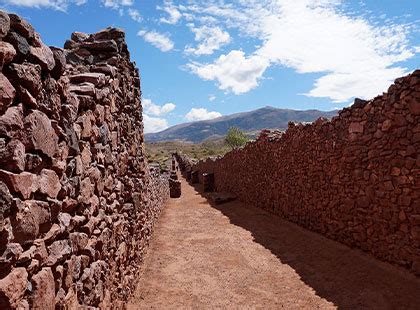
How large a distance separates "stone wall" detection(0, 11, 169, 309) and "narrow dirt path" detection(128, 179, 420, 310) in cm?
169

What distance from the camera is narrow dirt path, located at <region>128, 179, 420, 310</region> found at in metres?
6.29

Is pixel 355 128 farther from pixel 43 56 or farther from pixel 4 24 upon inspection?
pixel 4 24

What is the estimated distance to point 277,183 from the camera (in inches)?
530

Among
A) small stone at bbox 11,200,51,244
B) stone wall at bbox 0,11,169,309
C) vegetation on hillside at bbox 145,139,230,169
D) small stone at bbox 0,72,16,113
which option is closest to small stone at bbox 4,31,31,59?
stone wall at bbox 0,11,169,309

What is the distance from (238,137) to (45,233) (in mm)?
70569

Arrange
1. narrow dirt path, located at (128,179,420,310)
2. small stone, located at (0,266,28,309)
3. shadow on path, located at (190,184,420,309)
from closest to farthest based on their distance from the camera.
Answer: small stone, located at (0,266,28,309) → shadow on path, located at (190,184,420,309) → narrow dirt path, located at (128,179,420,310)

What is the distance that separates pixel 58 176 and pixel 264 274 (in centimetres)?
599

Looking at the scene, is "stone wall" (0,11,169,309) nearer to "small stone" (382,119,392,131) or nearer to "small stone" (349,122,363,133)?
"small stone" (382,119,392,131)

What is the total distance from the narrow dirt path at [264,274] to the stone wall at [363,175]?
470 millimetres

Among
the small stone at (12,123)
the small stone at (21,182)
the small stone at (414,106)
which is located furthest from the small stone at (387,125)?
the small stone at (12,123)

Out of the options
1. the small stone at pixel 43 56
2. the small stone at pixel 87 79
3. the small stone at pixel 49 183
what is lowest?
the small stone at pixel 49 183

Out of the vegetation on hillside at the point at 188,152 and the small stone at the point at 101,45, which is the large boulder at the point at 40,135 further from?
the vegetation on hillside at the point at 188,152

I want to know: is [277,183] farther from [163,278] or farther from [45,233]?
[45,233]

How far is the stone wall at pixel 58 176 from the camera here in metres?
2.11
